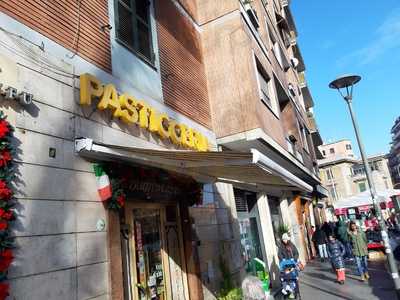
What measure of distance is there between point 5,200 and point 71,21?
3.09 meters

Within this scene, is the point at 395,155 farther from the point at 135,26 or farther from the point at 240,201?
the point at 135,26

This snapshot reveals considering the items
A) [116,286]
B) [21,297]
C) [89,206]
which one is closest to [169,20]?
[89,206]

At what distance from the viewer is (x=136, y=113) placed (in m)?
6.08

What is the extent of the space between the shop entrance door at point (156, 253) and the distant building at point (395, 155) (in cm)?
9973

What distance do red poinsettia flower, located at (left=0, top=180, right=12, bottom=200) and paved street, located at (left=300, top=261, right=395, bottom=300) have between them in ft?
30.6

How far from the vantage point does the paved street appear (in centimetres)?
970

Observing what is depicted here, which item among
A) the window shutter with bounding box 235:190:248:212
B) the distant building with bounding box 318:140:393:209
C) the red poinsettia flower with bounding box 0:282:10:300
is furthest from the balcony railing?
the distant building with bounding box 318:140:393:209

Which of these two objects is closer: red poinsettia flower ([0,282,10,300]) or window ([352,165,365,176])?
red poinsettia flower ([0,282,10,300])

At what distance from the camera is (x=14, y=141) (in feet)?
12.5

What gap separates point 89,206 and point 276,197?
12715 mm

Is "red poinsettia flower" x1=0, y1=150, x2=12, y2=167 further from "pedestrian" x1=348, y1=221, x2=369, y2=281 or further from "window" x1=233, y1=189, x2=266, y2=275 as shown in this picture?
"pedestrian" x1=348, y1=221, x2=369, y2=281

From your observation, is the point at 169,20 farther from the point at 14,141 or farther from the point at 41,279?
the point at 41,279

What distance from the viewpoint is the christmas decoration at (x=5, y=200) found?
328 centimetres

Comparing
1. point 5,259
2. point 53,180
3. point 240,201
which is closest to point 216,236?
point 240,201
